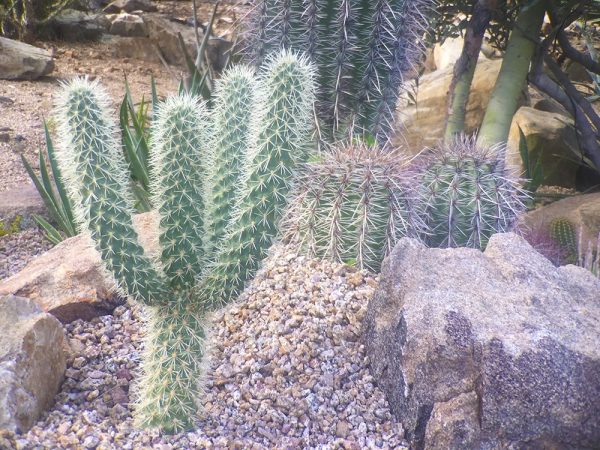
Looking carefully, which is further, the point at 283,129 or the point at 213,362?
the point at 213,362

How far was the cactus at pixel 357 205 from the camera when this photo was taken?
11.9 ft

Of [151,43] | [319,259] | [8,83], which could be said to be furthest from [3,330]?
[151,43]

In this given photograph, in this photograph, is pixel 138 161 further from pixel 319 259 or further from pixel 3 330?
pixel 3 330

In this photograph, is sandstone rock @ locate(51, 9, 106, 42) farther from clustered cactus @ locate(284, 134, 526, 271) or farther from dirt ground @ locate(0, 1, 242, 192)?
clustered cactus @ locate(284, 134, 526, 271)

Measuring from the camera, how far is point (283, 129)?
2.55 meters

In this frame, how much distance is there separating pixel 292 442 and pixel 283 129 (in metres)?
1.11

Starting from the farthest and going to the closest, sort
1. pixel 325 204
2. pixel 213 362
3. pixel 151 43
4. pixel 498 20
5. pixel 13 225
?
pixel 151 43, pixel 498 20, pixel 13 225, pixel 325 204, pixel 213 362

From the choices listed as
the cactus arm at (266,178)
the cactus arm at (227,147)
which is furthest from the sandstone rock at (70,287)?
the cactus arm at (266,178)

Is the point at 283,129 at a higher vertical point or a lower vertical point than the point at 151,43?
higher

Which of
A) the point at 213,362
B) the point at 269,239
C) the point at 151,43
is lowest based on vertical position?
the point at 151,43

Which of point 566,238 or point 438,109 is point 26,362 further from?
point 438,109

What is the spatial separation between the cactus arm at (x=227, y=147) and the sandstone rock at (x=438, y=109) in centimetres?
450

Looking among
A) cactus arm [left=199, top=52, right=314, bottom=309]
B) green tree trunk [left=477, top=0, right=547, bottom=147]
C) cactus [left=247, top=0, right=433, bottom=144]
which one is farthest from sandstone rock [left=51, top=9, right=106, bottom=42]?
cactus arm [left=199, top=52, right=314, bottom=309]

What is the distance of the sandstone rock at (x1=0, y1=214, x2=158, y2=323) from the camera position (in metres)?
3.35
